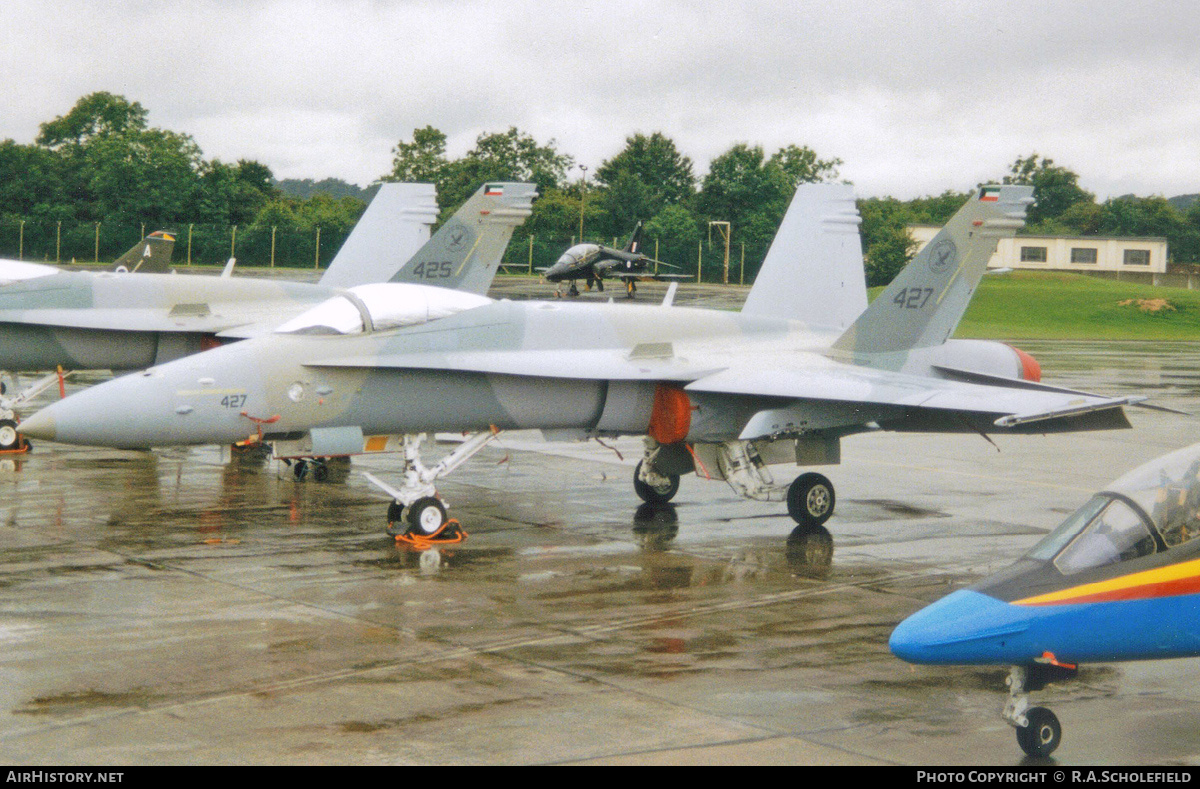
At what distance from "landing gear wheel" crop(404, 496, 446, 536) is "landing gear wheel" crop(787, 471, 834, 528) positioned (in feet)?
12.0

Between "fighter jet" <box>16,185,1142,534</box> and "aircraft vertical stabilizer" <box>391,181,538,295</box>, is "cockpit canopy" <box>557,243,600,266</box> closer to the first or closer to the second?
"aircraft vertical stabilizer" <box>391,181,538,295</box>

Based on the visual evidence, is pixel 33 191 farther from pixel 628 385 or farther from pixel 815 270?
pixel 628 385

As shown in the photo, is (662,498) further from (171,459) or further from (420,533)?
(171,459)

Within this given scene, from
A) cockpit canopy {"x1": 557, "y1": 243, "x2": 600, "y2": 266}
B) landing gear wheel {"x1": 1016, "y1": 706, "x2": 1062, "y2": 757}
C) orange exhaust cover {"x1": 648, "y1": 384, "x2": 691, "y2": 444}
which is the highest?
cockpit canopy {"x1": 557, "y1": 243, "x2": 600, "y2": 266}

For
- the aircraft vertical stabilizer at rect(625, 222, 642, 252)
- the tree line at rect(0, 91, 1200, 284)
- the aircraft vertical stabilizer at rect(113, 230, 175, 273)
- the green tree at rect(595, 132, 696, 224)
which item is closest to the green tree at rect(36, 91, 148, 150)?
the tree line at rect(0, 91, 1200, 284)

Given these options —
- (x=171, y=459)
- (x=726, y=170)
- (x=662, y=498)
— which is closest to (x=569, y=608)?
(x=662, y=498)

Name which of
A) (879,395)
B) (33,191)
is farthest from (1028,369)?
(33,191)

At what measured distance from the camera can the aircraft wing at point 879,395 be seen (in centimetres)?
1226

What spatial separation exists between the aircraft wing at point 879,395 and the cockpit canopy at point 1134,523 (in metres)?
4.80

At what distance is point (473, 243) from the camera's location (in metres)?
18.8

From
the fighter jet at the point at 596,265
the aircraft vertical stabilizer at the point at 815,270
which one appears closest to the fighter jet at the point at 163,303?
the aircraft vertical stabilizer at the point at 815,270

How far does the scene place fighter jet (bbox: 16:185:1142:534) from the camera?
451 inches

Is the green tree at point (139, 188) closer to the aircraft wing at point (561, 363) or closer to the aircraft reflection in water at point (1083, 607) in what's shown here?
the aircraft wing at point (561, 363)

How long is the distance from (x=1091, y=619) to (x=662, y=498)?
8.34m
